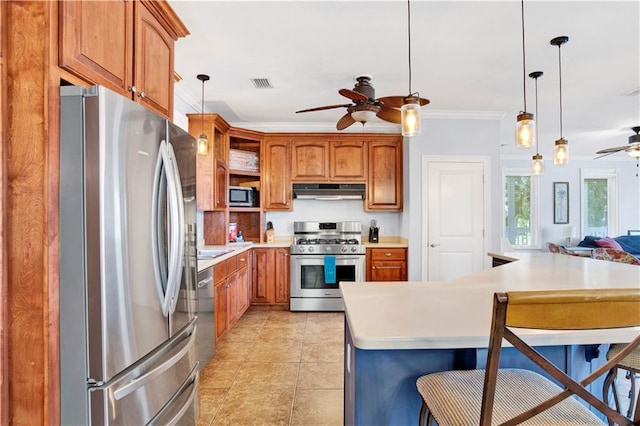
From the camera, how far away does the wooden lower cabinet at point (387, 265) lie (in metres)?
4.45

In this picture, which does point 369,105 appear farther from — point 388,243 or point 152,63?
point 388,243

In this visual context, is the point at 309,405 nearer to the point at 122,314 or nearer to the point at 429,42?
the point at 122,314

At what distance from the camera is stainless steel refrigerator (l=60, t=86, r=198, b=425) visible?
3.98 feet

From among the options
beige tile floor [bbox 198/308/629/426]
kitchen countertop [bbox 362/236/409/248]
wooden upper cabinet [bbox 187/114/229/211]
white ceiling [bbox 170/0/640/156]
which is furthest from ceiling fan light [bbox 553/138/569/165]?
wooden upper cabinet [bbox 187/114/229/211]

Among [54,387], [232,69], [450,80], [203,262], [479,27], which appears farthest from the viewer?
[450,80]

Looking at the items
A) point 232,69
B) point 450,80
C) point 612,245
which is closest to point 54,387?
point 232,69

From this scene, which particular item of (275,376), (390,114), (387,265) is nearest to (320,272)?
(387,265)

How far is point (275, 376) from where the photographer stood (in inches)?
105

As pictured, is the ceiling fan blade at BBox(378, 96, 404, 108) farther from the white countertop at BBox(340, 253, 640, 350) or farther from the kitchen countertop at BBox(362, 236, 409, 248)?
the kitchen countertop at BBox(362, 236, 409, 248)

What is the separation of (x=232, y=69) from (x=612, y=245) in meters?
7.07

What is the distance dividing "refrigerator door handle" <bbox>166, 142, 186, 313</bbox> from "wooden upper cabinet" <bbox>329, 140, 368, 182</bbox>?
3219mm

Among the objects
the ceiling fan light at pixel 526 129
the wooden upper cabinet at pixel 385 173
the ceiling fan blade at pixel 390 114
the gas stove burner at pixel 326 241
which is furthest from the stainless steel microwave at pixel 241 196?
the ceiling fan light at pixel 526 129

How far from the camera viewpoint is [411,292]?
165 centimetres

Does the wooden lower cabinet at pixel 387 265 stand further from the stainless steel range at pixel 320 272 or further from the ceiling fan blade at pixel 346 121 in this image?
the ceiling fan blade at pixel 346 121
